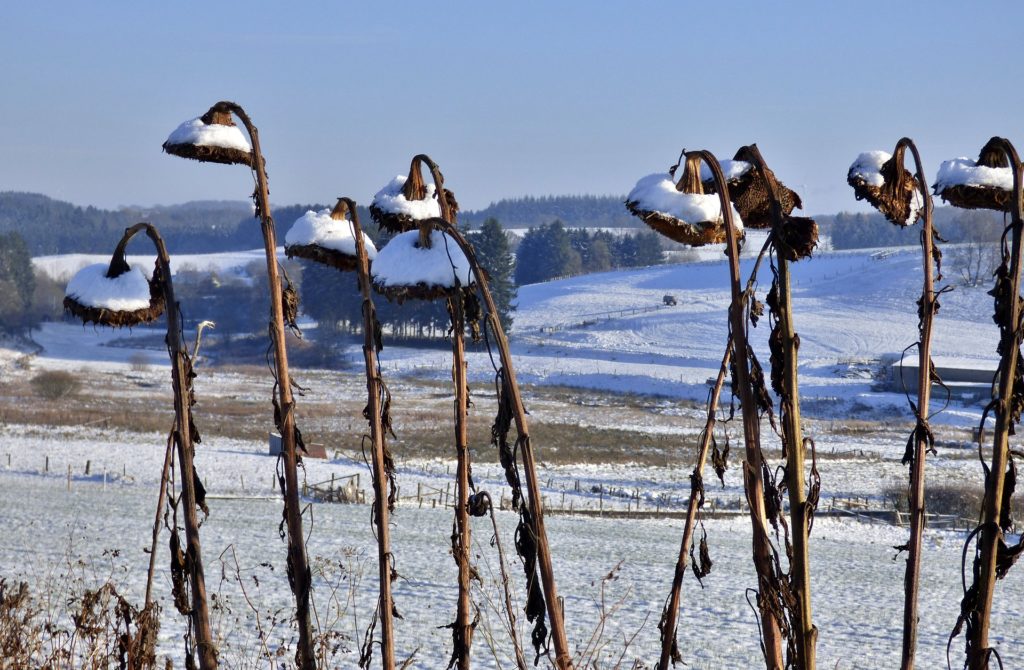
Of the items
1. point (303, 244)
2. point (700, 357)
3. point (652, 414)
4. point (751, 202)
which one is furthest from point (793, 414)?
point (700, 357)

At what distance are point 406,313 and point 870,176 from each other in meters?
78.9

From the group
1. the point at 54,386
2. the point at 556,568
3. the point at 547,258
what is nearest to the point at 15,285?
the point at 54,386

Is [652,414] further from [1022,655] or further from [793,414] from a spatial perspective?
[793,414]

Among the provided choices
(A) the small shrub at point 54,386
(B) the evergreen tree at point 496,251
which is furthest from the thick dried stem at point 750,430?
(B) the evergreen tree at point 496,251

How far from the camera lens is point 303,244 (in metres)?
3.14

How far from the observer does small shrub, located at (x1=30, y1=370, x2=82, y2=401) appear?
51625 millimetres

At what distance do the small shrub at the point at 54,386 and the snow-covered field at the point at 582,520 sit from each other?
697 cm

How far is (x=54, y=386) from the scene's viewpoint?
171 ft

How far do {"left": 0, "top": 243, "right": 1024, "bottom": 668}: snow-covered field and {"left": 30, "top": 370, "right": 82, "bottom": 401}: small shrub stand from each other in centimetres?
697

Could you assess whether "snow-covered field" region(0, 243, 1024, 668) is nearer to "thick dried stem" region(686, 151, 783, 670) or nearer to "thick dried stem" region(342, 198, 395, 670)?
"thick dried stem" region(342, 198, 395, 670)

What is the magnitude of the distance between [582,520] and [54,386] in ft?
121

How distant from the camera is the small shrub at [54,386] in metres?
51.6

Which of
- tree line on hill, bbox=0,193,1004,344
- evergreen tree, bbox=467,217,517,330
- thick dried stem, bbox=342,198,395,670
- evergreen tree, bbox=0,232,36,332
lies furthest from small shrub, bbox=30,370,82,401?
thick dried stem, bbox=342,198,395,670

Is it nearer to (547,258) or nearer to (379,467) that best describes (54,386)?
(379,467)
